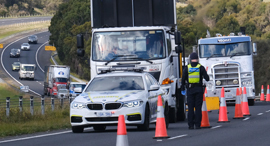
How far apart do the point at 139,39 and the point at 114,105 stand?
4.50 meters

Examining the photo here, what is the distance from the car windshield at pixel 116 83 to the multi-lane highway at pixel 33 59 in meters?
55.5

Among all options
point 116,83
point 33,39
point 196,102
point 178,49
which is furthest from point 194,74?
point 33,39

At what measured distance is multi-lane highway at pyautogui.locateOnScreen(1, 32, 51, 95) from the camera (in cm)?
8125

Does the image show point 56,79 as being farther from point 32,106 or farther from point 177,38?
point 177,38

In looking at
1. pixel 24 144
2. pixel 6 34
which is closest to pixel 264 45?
pixel 24 144

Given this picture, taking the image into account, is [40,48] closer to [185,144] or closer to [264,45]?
[264,45]

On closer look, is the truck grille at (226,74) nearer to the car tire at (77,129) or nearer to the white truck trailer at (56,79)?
the car tire at (77,129)

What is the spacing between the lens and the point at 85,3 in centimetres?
8875

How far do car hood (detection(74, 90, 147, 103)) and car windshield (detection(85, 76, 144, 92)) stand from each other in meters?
0.39

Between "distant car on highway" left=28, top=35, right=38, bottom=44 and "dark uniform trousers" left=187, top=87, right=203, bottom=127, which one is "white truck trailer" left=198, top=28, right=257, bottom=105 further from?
"distant car on highway" left=28, top=35, right=38, bottom=44

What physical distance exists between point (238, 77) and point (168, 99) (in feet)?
42.0

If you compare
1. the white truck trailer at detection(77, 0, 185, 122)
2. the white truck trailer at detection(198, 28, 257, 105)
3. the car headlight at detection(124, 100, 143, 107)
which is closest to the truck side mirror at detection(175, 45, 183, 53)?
the white truck trailer at detection(77, 0, 185, 122)

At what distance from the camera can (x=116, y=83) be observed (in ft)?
53.9

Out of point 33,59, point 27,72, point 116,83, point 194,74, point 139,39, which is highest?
point 139,39
